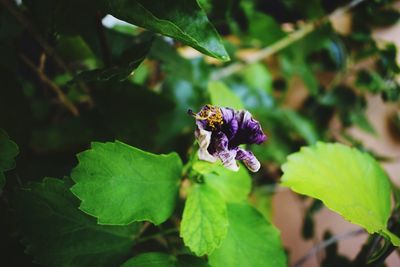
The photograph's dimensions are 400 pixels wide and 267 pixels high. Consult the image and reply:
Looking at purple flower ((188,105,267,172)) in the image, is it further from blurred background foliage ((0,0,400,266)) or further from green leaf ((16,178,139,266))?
green leaf ((16,178,139,266))

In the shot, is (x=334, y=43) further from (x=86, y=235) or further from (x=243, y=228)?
(x=86, y=235)

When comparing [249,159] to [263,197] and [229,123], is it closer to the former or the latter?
[229,123]

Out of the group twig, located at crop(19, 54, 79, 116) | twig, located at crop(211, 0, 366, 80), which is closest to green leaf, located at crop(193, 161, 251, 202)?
twig, located at crop(19, 54, 79, 116)

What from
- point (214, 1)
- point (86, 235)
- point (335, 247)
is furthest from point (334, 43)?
point (86, 235)

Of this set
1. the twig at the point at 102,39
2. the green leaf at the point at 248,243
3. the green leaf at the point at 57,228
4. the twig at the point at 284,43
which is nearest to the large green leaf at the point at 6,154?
the green leaf at the point at 57,228

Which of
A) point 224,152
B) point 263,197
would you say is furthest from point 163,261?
point 263,197

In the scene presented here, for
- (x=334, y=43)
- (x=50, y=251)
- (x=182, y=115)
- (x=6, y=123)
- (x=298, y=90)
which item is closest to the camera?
(x=50, y=251)

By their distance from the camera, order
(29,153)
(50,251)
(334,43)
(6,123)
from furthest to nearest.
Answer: (334,43) → (29,153) → (6,123) → (50,251)
